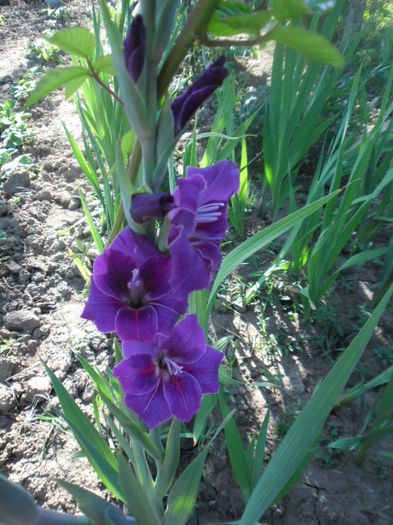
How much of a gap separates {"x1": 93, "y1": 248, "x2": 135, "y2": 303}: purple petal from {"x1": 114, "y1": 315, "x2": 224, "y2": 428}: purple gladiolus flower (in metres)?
0.10

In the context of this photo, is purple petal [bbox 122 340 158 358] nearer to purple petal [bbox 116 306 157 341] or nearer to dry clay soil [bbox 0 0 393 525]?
purple petal [bbox 116 306 157 341]

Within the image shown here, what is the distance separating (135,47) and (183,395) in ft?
1.63

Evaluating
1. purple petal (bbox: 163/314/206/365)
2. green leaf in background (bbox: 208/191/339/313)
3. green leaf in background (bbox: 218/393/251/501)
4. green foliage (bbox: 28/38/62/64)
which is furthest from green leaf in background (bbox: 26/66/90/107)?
green foliage (bbox: 28/38/62/64)

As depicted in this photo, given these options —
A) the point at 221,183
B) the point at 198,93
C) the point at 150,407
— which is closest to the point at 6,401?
the point at 150,407

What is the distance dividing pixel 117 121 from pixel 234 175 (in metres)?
0.97

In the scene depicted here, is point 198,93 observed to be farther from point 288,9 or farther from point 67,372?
point 67,372

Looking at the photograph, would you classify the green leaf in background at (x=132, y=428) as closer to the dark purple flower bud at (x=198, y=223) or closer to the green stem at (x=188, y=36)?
the dark purple flower bud at (x=198, y=223)

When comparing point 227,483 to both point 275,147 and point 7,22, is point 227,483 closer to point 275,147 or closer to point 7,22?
point 275,147

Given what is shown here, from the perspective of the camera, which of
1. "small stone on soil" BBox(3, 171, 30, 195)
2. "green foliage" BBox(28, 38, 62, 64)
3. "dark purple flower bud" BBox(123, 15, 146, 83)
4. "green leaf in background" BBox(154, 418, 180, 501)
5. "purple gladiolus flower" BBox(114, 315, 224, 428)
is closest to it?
"dark purple flower bud" BBox(123, 15, 146, 83)

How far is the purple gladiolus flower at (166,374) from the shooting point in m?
0.65

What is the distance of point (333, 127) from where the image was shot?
2.22 meters

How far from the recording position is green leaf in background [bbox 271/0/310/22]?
330 millimetres

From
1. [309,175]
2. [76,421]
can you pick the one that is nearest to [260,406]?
[76,421]

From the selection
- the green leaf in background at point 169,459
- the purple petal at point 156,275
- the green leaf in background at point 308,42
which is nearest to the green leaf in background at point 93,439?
the green leaf in background at point 169,459
